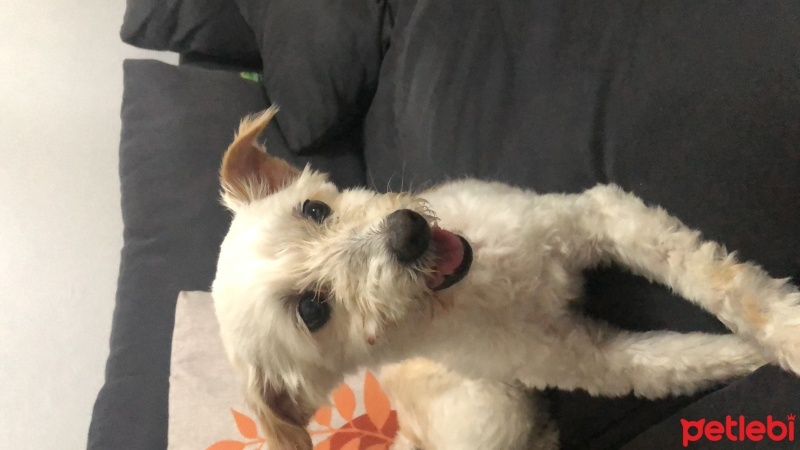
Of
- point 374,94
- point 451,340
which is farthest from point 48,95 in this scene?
point 451,340

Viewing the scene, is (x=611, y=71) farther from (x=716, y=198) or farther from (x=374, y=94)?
(x=374, y=94)

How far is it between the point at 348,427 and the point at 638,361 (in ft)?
2.61

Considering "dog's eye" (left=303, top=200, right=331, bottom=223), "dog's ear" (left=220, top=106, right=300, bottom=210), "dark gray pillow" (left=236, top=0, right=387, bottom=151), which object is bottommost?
"dog's eye" (left=303, top=200, right=331, bottom=223)

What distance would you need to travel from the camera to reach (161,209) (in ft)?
6.14

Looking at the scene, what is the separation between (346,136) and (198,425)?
38.0 inches

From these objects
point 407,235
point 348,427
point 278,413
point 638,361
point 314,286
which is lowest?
point 348,427

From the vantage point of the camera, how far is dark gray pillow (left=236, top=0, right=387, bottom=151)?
5.54ft

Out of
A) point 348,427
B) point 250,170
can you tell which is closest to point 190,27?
point 250,170

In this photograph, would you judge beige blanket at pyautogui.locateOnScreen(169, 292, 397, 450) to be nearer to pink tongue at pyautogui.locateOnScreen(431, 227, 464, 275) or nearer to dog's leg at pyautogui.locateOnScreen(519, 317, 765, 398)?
dog's leg at pyautogui.locateOnScreen(519, 317, 765, 398)

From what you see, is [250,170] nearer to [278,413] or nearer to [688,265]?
[278,413]

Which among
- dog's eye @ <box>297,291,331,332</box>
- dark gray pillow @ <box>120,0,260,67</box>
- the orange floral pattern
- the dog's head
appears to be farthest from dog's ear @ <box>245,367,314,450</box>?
dark gray pillow @ <box>120,0,260,67</box>

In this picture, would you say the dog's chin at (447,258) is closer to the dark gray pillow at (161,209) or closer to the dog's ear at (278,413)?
the dog's ear at (278,413)

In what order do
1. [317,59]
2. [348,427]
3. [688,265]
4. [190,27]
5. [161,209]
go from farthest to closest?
[190,27] < [161,209] < [317,59] < [348,427] < [688,265]

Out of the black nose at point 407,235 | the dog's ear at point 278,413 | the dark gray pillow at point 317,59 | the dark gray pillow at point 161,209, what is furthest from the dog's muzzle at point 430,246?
the dark gray pillow at point 161,209
